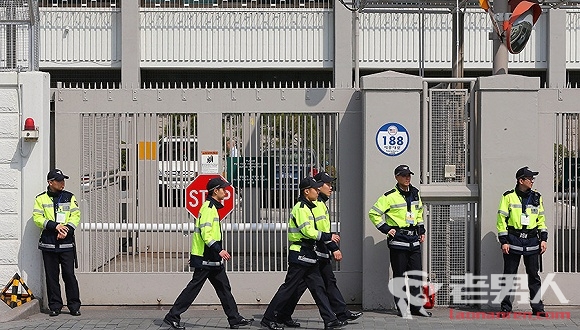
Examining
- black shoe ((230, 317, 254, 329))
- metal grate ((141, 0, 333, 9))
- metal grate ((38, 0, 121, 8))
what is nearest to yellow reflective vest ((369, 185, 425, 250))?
black shoe ((230, 317, 254, 329))

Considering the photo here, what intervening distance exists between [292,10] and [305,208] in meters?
12.3

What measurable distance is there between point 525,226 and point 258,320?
10.9 ft

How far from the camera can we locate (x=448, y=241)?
36.1 ft

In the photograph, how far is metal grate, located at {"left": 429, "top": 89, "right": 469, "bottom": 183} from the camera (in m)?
11.0

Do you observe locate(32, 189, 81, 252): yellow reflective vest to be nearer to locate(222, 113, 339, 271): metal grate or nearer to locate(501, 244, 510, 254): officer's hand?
locate(222, 113, 339, 271): metal grate

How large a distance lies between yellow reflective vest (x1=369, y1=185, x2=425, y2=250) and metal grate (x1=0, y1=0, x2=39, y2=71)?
16.1ft

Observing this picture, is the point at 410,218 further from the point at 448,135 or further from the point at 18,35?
the point at 18,35

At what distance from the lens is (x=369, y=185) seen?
10922 mm

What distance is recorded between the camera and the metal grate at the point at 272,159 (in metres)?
11.3

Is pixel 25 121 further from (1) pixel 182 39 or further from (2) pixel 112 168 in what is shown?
(1) pixel 182 39

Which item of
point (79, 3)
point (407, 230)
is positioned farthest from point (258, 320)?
point (79, 3)

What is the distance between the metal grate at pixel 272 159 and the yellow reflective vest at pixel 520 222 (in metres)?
2.14

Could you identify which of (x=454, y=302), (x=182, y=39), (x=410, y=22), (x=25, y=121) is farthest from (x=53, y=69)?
(x=454, y=302)

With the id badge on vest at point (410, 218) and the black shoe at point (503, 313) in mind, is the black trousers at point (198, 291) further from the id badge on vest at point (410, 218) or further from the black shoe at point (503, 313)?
the black shoe at point (503, 313)
